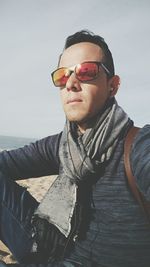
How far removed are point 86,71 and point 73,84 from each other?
0.58 feet

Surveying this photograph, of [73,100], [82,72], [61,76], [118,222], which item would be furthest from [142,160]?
[61,76]

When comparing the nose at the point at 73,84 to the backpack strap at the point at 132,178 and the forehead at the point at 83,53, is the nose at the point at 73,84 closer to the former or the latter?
the forehead at the point at 83,53

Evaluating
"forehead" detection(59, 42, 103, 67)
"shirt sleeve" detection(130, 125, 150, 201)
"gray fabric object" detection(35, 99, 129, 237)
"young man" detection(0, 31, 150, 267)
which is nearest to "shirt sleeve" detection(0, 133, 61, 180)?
"young man" detection(0, 31, 150, 267)

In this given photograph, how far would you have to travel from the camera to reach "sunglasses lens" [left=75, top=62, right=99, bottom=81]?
2.65m

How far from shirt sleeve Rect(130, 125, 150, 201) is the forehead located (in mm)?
918

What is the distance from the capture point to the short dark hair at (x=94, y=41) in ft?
9.17

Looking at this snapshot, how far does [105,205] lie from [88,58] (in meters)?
1.30

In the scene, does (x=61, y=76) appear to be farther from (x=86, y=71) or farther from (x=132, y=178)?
(x=132, y=178)

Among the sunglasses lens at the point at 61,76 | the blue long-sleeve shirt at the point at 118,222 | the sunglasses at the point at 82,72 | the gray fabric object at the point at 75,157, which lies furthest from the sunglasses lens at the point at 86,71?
the blue long-sleeve shirt at the point at 118,222

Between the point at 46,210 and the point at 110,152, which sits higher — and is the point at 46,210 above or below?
below

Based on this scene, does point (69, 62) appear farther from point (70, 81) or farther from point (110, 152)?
point (110, 152)

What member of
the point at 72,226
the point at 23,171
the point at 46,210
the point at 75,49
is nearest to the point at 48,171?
the point at 23,171

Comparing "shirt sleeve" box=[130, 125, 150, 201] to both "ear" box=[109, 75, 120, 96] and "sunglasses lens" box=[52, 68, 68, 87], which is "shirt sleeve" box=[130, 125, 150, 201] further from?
"sunglasses lens" box=[52, 68, 68, 87]

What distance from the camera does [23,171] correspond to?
3.24 meters
